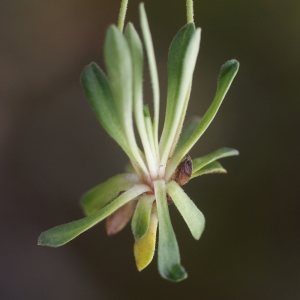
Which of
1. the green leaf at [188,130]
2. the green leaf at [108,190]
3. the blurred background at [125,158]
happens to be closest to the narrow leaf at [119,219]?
the green leaf at [108,190]

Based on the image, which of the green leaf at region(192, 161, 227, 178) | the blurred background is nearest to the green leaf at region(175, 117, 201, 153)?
the green leaf at region(192, 161, 227, 178)

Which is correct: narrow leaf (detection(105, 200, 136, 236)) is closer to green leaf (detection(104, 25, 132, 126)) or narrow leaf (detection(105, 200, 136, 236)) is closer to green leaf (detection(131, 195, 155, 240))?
green leaf (detection(131, 195, 155, 240))

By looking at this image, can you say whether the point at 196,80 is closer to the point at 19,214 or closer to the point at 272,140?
the point at 272,140

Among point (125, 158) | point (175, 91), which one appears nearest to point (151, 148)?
point (175, 91)

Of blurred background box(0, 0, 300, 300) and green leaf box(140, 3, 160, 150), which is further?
blurred background box(0, 0, 300, 300)

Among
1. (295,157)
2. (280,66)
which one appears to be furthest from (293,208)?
(280,66)

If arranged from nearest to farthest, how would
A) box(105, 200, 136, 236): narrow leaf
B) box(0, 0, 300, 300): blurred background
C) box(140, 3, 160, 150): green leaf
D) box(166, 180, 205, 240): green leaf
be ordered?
box(140, 3, 160, 150): green leaf → box(166, 180, 205, 240): green leaf → box(105, 200, 136, 236): narrow leaf → box(0, 0, 300, 300): blurred background
